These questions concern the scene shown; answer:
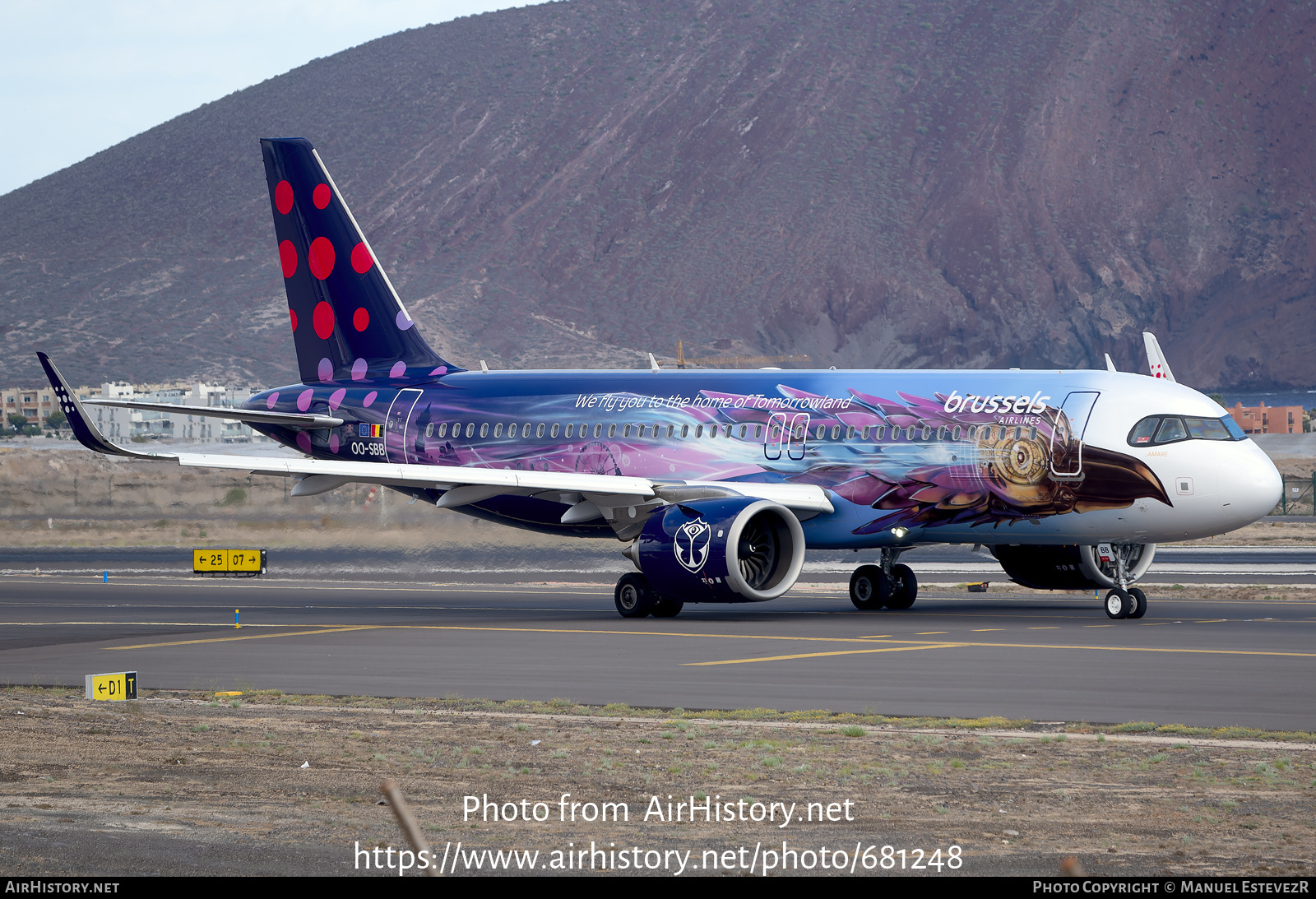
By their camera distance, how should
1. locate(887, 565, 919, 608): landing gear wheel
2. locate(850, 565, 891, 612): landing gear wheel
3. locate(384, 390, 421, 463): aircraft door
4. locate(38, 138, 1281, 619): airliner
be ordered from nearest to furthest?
locate(38, 138, 1281, 619): airliner → locate(850, 565, 891, 612): landing gear wheel → locate(887, 565, 919, 608): landing gear wheel → locate(384, 390, 421, 463): aircraft door

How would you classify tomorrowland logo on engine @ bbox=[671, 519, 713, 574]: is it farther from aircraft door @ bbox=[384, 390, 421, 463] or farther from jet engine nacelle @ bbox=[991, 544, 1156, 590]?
aircraft door @ bbox=[384, 390, 421, 463]

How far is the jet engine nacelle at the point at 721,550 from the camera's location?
2809cm

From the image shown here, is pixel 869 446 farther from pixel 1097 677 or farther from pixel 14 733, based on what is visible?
pixel 14 733

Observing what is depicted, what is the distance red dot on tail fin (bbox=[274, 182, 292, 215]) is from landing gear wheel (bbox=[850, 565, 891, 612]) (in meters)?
15.8

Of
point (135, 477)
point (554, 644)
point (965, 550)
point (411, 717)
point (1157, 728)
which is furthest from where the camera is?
point (135, 477)

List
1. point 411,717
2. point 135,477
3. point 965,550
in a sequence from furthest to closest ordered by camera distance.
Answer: point 135,477 < point 965,550 < point 411,717

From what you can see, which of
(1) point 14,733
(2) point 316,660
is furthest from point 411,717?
(2) point 316,660

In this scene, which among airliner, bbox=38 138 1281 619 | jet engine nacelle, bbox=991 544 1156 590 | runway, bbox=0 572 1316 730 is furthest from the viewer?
jet engine nacelle, bbox=991 544 1156 590

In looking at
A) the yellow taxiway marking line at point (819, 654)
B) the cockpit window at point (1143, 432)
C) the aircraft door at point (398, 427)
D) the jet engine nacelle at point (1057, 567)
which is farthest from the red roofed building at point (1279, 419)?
the yellow taxiway marking line at point (819, 654)

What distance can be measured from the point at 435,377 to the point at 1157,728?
924 inches

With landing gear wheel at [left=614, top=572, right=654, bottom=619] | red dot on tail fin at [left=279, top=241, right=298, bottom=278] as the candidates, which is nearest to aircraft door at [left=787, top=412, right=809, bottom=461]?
landing gear wheel at [left=614, top=572, right=654, bottom=619]

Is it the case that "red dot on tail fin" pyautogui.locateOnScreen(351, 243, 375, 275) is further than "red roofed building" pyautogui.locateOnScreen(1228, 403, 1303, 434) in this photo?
No

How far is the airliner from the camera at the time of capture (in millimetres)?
27922

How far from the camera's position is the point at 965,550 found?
172 ft
